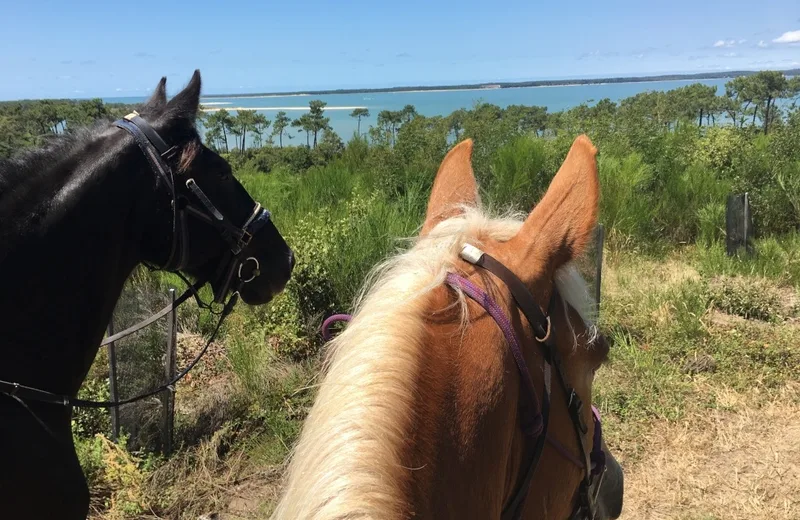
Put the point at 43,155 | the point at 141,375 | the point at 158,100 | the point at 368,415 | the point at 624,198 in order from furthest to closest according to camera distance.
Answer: the point at 624,198, the point at 141,375, the point at 158,100, the point at 43,155, the point at 368,415

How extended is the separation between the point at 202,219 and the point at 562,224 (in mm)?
1709

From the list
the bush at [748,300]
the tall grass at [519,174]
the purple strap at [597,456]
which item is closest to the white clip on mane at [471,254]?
the purple strap at [597,456]

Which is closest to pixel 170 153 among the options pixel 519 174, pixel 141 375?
pixel 141 375

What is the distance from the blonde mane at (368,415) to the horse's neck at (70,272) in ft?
4.89

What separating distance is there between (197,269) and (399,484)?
205cm

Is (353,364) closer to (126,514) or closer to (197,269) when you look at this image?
(197,269)

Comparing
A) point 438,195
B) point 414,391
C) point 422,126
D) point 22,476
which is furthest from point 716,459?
point 422,126

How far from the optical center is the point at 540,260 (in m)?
1.16

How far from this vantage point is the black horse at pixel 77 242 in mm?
1944

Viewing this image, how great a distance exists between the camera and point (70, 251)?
2.04 m

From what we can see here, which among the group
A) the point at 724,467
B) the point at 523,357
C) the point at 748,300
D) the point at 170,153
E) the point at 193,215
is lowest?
the point at 724,467

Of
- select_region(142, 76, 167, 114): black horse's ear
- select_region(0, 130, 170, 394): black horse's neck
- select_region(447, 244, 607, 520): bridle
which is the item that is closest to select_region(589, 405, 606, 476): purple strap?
select_region(447, 244, 607, 520): bridle

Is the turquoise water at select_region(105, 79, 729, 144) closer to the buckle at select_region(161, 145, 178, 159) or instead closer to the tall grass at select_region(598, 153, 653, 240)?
the buckle at select_region(161, 145, 178, 159)

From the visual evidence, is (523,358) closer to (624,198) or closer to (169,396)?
(169,396)
